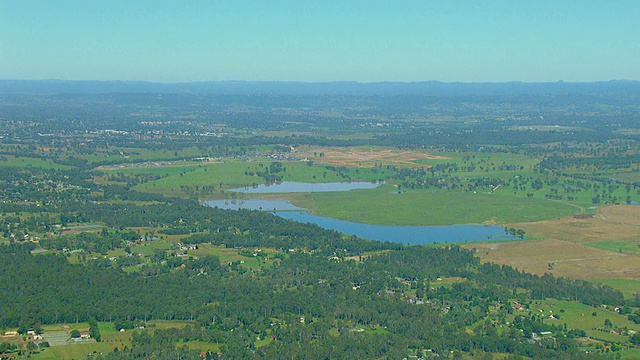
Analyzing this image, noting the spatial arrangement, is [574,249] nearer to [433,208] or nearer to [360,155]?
[433,208]

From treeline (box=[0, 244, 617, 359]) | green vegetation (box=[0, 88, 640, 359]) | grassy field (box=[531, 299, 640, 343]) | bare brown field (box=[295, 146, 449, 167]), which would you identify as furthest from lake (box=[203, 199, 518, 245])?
bare brown field (box=[295, 146, 449, 167])

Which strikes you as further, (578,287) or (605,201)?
(605,201)

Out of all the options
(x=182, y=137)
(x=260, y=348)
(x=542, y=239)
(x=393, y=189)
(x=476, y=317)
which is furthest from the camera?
(x=182, y=137)

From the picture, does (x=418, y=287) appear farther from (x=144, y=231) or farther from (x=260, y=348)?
(x=144, y=231)

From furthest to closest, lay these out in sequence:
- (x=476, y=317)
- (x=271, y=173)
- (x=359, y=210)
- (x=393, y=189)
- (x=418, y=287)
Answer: (x=271, y=173) → (x=393, y=189) → (x=359, y=210) → (x=418, y=287) → (x=476, y=317)

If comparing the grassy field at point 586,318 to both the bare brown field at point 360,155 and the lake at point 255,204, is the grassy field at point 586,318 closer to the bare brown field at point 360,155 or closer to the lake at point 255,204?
the lake at point 255,204

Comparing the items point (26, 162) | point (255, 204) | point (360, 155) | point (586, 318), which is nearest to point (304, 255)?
point (586, 318)

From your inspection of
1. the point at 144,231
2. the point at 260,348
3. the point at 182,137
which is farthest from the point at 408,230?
the point at 182,137
